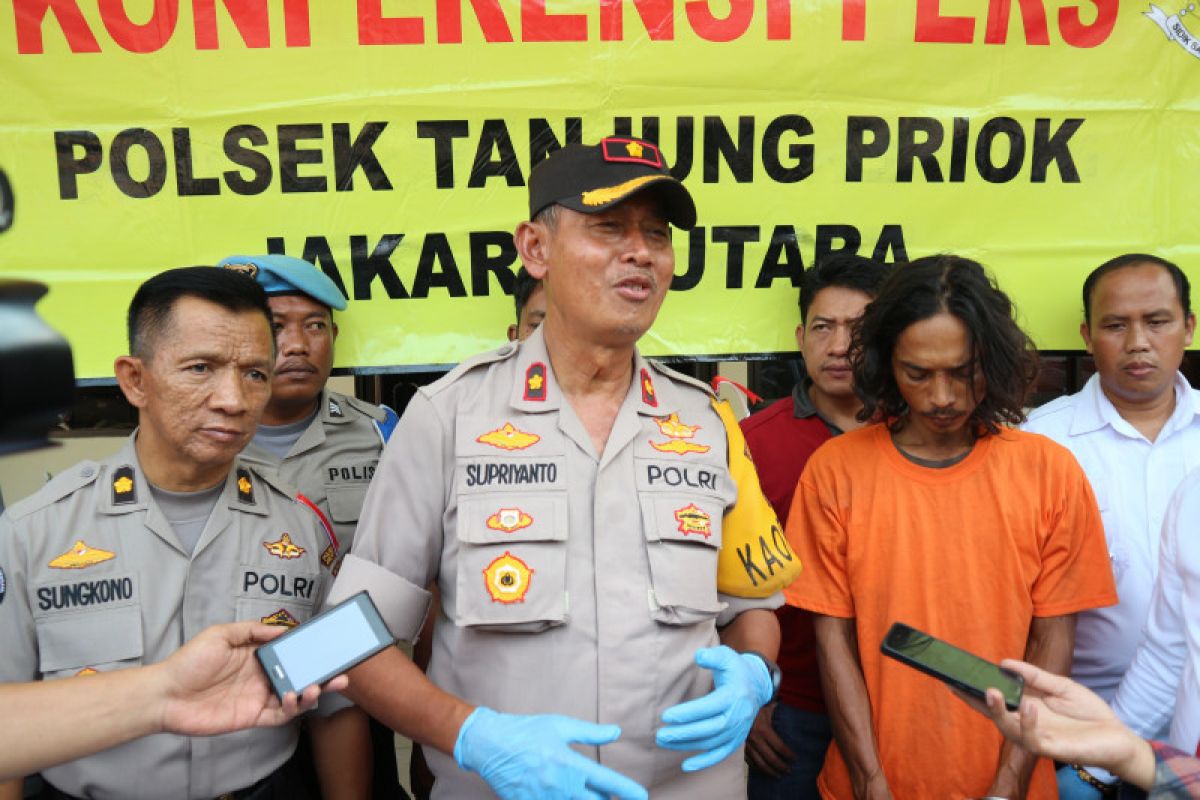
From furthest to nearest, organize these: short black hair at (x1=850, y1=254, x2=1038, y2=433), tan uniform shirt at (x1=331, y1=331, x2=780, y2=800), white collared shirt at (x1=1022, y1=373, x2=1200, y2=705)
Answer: white collared shirt at (x1=1022, y1=373, x2=1200, y2=705) < short black hair at (x1=850, y1=254, x2=1038, y2=433) < tan uniform shirt at (x1=331, y1=331, x2=780, y2=800)

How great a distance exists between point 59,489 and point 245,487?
1.21 ft

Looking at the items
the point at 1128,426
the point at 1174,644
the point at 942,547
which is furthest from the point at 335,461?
the point at 1128,426

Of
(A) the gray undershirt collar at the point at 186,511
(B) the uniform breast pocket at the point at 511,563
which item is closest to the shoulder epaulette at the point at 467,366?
(B) the uniform breast pocket at the point at 511,563

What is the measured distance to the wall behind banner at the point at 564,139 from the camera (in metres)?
2.68

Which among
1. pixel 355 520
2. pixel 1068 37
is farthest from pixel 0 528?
pixel 1068 37

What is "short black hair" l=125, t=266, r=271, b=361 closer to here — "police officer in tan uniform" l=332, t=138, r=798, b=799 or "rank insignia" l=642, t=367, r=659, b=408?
"police officer in tan uniform" l=332, t=138, r=798, b=799

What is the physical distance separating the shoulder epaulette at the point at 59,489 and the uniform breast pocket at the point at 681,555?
121 cm

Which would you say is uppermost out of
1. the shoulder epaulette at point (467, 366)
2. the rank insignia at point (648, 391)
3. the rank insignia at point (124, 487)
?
the shoulder epaulette at point (467, 366)

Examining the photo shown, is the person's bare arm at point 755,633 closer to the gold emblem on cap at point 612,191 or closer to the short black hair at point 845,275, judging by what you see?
the gold emblem on cap at point 612,191

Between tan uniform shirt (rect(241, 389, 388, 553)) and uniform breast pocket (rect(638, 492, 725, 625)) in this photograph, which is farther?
tan uniform shirt (rect(241, 389, 388, 553))

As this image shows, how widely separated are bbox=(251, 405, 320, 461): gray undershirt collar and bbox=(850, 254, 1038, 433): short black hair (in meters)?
1.67

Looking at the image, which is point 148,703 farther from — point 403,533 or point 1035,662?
point 1035,662

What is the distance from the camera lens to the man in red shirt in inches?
93.8

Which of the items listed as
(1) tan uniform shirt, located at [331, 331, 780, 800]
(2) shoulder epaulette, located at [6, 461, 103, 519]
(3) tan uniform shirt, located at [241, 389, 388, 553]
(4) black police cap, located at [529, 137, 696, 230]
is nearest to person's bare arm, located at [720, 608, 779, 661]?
(1) tan uniform shirt, located at [331, 331, 780, 800]
